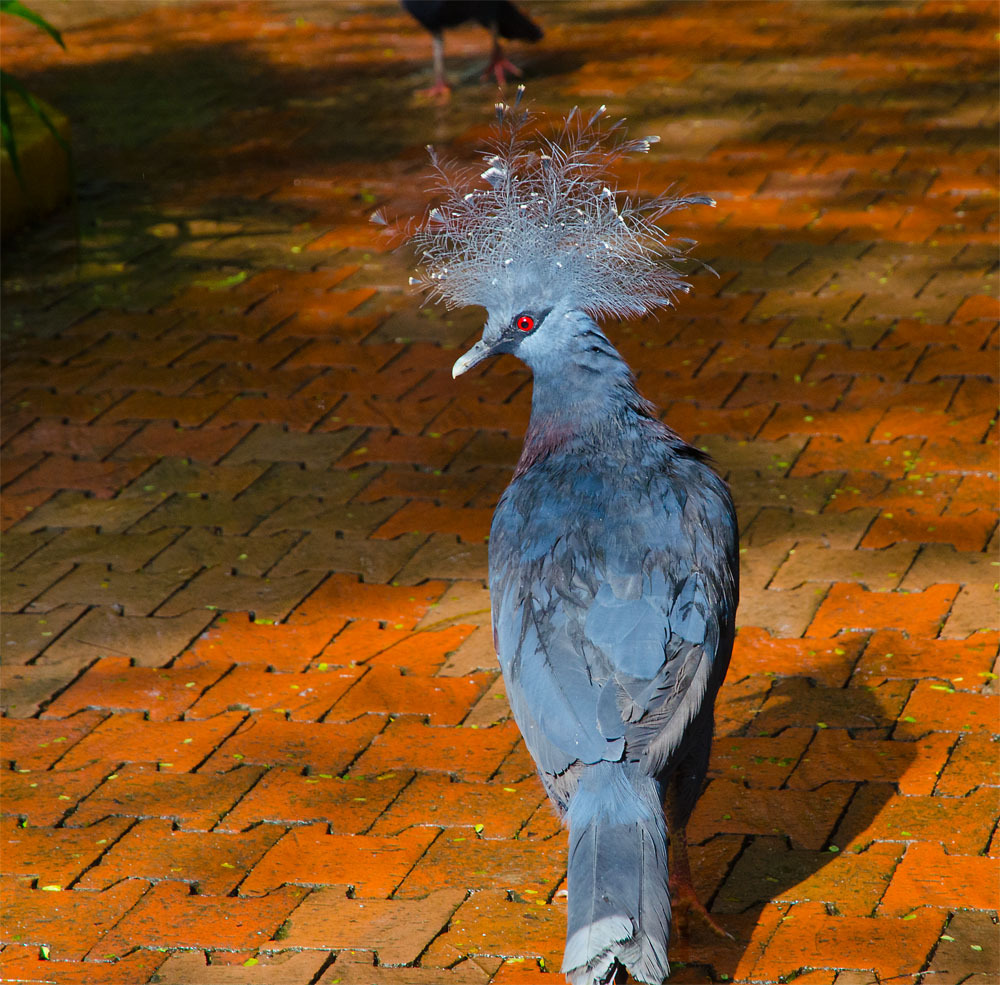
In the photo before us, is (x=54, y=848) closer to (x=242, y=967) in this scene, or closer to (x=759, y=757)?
(x=242, y=967)

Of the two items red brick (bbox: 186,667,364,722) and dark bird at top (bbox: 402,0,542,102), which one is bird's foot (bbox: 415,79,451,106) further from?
red brick (bbox: 186,667,364,722)

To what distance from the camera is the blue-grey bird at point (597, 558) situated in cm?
264

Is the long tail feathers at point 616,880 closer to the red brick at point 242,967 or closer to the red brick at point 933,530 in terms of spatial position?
the red brick at point 242,967

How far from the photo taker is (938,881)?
319 centimetres

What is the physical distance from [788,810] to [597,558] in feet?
3.30

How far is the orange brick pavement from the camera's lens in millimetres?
3207

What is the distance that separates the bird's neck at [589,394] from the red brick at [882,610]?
1340mm

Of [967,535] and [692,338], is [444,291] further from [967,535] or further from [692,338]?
[692,338]

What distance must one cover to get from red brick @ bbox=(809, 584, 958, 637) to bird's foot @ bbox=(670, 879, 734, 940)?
124cm

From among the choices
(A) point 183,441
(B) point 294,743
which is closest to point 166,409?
(A) point 183,441

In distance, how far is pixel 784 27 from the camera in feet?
34.6

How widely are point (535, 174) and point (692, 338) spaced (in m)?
2.81

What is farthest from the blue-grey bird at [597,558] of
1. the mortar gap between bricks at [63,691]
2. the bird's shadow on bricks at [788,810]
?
the mortar gap between bricks at [63,691]

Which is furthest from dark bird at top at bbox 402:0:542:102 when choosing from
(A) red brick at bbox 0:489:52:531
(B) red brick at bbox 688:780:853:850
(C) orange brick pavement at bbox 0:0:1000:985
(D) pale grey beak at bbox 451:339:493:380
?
(B) red brick at bbox 688:780:853:850
